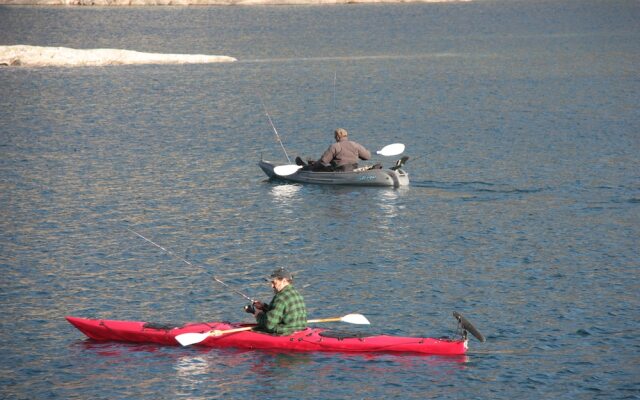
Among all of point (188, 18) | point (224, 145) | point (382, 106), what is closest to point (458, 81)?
point (382, 106)

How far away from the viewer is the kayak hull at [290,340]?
86.6ft

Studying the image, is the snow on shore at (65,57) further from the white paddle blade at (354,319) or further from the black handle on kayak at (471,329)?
the black handle on kayak at (471,329)

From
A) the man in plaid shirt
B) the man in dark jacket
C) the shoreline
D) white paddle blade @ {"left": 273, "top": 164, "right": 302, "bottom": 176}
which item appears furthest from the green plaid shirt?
the shoreline

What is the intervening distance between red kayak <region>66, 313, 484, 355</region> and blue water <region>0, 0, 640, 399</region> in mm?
280

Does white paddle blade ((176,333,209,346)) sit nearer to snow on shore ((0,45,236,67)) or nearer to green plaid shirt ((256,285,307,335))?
green plaid shirt ((256,285,307,335))

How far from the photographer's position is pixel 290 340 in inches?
1043

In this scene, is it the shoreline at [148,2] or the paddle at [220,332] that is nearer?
the paddle at [220,332]

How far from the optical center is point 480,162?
5053 centimetres

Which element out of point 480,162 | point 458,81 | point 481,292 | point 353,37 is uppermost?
point 353,37

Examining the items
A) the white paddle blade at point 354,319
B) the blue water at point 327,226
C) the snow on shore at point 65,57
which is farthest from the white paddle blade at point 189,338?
the snow on shore at point 65,57

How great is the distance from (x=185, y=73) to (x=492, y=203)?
4884 cm

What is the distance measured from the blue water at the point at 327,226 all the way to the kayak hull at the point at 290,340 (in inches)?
10.6

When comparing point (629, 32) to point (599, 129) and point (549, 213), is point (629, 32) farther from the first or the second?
point (549, 213)

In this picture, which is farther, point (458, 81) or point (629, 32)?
point (629, 32)
